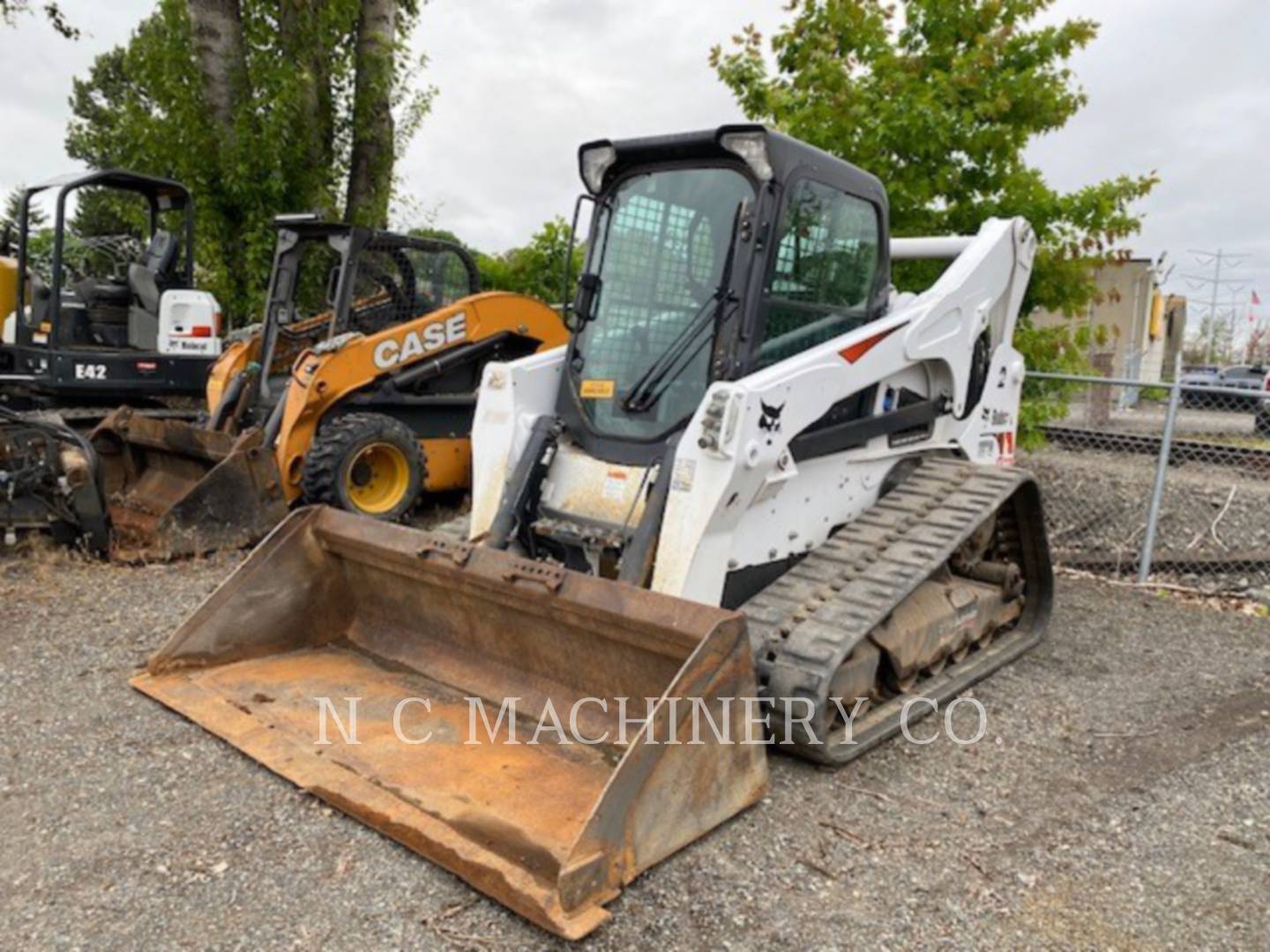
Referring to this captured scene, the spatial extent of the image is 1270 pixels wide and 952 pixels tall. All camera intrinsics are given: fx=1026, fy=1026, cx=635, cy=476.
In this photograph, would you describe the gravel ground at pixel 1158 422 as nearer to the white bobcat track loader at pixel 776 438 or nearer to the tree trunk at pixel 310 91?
the white bobcat track loader at pixel 776 438

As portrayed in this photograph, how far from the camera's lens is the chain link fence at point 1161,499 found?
6.90 metres

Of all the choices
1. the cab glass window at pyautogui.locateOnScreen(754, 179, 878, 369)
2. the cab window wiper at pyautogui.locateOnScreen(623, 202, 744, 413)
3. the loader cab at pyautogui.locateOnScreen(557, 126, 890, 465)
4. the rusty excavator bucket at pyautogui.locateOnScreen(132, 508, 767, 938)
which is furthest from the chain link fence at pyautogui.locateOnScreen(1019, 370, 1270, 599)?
the rusty excavator bucket at pyautogui.locateOnScreen(132, 508, 767, 938)

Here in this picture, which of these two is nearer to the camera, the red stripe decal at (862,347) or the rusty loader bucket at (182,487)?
the red stripe decal at (862,347)

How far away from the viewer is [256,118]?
1151cm

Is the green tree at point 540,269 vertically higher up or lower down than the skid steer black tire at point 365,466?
higher up

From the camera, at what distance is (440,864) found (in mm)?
2871

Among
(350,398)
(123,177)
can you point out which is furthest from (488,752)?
(123,177)

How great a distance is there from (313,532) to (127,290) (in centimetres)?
644

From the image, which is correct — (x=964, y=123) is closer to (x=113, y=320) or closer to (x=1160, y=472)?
(x=1160, y=472)

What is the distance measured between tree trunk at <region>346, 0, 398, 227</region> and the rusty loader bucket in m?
6.04

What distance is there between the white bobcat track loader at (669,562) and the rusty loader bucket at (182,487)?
2271mm

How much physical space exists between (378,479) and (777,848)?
4.76 meters

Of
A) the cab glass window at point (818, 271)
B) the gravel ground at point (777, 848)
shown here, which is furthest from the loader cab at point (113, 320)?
the cab glass window at point (818, 271)

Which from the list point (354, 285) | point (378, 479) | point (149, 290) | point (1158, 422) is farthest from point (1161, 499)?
point (1158, 422)
